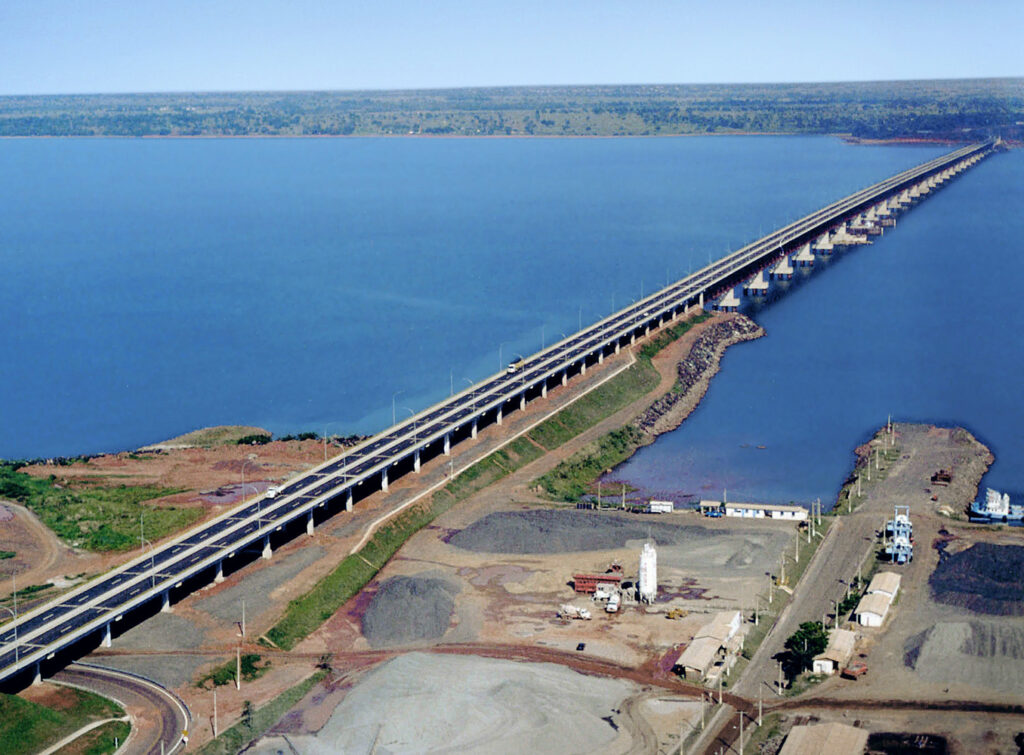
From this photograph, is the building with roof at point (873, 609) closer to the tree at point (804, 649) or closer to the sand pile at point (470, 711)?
the tree at point (804, 649)

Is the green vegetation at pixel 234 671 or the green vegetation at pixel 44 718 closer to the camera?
the green vegetation at pixel 44 718

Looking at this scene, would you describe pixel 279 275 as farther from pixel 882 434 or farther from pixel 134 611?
pixel 134 611

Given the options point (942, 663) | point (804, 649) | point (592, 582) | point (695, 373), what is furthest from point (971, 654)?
point (695, 373)

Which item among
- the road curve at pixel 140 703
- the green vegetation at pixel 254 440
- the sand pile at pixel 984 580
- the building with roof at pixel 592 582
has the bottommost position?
the road curve at pixel 140 703

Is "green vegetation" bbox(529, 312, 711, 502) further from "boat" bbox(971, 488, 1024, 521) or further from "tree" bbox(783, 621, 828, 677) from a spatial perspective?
"tree" bbox(783, 621, 828, 677)

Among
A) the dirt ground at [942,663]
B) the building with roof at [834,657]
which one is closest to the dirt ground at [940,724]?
the dirt ground at [942,663]

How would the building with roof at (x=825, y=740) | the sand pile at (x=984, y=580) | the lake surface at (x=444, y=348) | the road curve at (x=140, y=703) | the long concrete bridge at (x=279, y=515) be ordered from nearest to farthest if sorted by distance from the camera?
1. the building with roof at (x=825, y=740)
2. the road curve at (x=140, y=703)
3. the long concrete bridge at (x=279, y=515)
4. the sand pile at (x=984, y=580)
5. the lake surface at (x=444, y=348)
